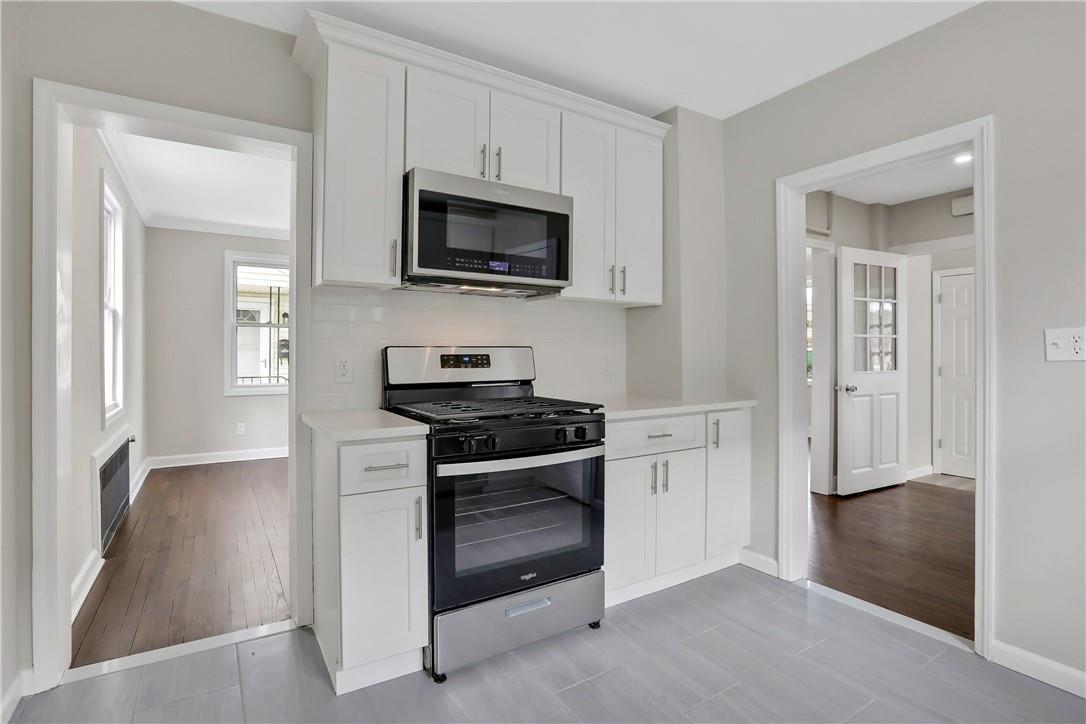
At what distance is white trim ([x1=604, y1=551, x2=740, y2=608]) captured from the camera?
2572 mm

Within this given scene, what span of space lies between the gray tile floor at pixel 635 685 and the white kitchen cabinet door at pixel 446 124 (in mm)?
1995

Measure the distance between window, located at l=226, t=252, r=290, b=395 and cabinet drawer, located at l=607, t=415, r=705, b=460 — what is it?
15.4ft

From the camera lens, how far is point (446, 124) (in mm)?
2387

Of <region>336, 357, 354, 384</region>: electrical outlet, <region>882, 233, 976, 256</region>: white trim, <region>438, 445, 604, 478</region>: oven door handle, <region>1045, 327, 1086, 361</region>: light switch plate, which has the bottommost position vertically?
<region>438, 445, 604, 478</region>: oven door handle

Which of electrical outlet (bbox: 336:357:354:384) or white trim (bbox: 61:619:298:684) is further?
electrical outlet (bbox: 336:357:354:384)

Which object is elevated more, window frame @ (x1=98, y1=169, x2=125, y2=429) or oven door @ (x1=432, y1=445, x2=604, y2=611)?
window frame @ (x1=98, y1=169, x2=125, y2=429)

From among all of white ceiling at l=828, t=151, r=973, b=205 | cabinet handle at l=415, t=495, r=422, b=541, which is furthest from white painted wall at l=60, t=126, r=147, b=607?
white ceiling at l=828, t=151, r=973, b=205

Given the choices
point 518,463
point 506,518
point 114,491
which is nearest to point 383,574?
point 506,518

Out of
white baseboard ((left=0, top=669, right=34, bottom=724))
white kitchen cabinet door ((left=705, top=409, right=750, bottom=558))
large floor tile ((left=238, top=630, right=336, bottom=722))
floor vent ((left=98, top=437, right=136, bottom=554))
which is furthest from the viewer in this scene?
floor vent ((left=98, top=437, right=136, bottom=554))

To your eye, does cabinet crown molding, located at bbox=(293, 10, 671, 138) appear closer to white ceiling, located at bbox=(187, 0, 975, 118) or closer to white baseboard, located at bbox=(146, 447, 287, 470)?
white ceiling, located at bbox=(187, 0, 975, 118)

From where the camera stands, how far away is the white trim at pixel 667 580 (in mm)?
2572

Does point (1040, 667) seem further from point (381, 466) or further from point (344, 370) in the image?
point (344, 370)

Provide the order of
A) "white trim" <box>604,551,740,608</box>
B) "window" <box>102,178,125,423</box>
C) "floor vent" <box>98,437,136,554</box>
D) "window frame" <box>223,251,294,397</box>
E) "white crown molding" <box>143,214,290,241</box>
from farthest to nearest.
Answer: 1. "window frame" <box>223,251,294,397</box>
2. "white crown molding" <box>143,214,290,241</box>
3. "window" <box>102,178,125,423</box>
4. "floor vent" <box>98,437,136,554</box>
5. "white trim" <box>604,551,740,608</box>

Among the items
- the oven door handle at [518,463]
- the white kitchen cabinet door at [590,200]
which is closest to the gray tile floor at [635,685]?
the oven door handle at [518,463]
